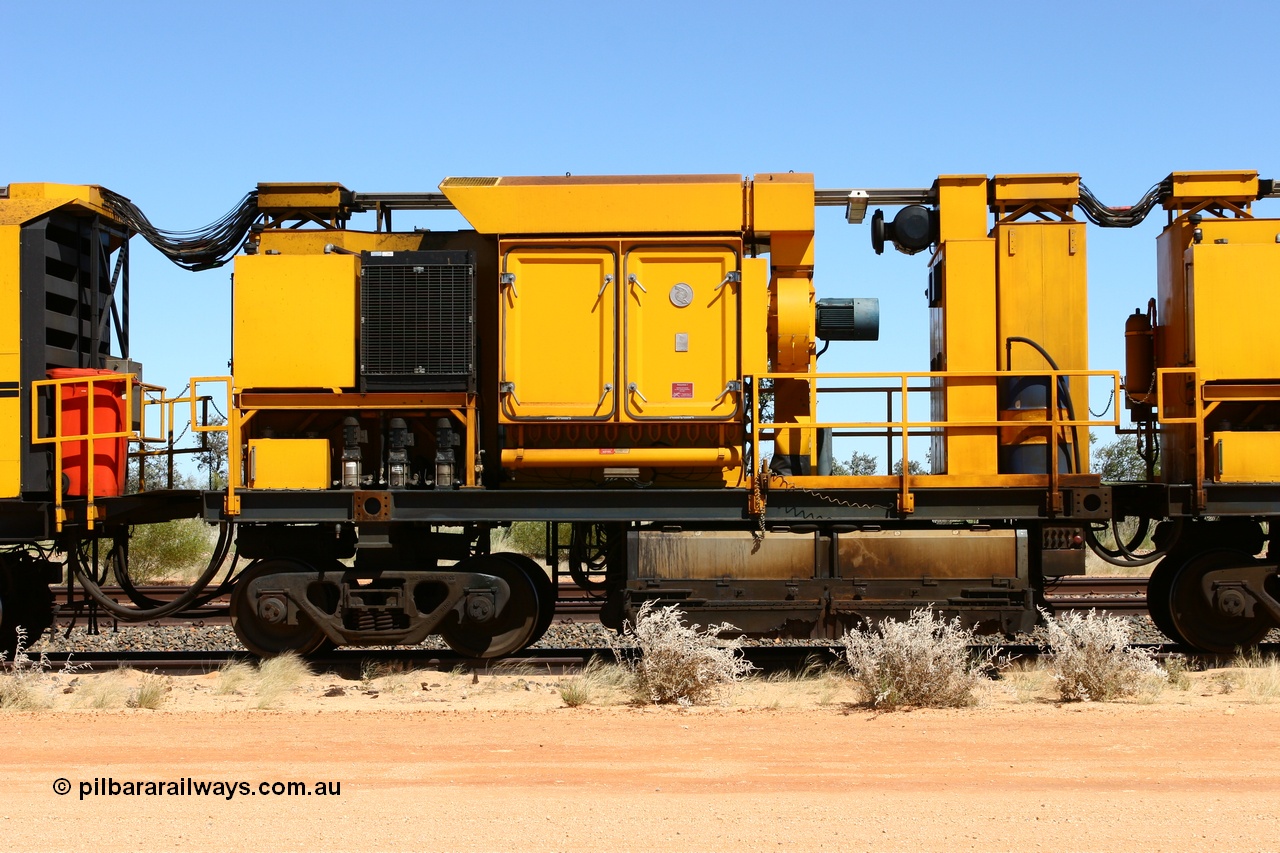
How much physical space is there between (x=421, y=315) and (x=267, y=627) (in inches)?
116

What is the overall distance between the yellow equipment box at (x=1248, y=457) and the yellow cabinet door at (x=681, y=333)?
409 cm

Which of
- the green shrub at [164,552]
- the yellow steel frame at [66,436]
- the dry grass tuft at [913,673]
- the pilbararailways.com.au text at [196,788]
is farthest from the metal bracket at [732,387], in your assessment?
the green shrub at [164,552]

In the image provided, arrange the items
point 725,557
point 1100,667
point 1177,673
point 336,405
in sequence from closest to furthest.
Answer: point 1100,667, point 1177,673, point 725,557, point 336,405

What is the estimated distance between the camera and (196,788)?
655 centimetres

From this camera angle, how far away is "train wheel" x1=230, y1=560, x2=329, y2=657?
Result: 10.3 m

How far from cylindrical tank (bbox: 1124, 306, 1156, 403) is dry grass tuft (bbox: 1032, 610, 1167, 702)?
2.87 metres

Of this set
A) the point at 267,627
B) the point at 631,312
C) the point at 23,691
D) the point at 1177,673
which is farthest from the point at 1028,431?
the point at 23,691

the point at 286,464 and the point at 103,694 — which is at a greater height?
the point at 286,464

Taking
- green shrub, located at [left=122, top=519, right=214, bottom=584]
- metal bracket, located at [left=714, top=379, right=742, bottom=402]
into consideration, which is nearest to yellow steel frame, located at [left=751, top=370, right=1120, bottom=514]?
metal bracket, located at [left=714, top=379, right=742, bottom=402]

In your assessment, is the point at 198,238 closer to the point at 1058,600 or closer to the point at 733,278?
the point at 733,278

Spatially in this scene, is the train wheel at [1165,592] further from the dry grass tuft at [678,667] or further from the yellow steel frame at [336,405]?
the yellow steel frame at [336,405]

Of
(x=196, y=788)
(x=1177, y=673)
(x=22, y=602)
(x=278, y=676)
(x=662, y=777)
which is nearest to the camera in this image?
(x=196, y=788)

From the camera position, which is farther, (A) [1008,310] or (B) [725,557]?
(A) [1008,310]

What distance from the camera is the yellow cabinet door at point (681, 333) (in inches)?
399
